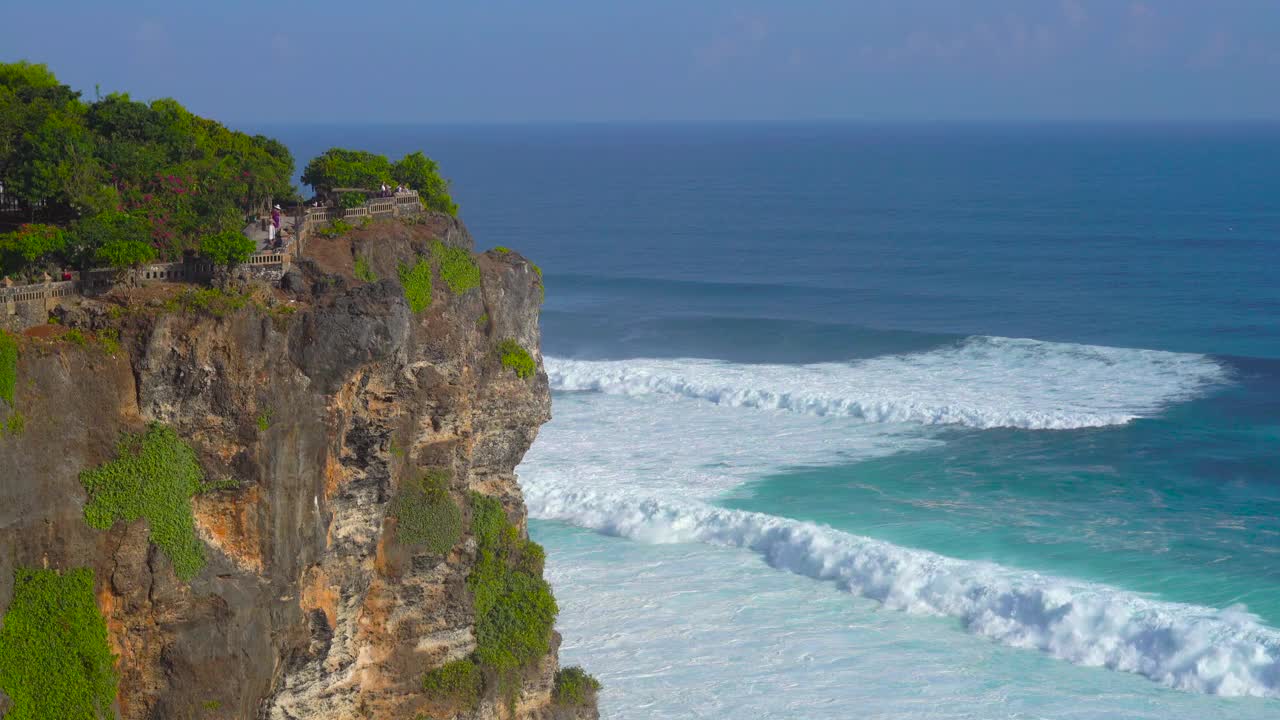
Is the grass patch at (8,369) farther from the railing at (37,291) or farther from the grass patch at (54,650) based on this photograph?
the grass patch at (54,650)

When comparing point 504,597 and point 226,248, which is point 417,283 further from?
point 504,597

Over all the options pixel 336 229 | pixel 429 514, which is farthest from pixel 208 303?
pixel 429 514

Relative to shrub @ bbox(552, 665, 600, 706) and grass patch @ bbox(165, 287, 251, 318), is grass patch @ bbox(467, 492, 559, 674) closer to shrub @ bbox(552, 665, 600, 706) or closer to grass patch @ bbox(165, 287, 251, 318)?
shrub @ bbox(552, 665, 600, 706)

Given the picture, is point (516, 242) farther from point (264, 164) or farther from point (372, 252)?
point (372, 252)

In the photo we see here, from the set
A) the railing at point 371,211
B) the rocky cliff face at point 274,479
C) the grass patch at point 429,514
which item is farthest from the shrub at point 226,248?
the grass patch at point 429,514

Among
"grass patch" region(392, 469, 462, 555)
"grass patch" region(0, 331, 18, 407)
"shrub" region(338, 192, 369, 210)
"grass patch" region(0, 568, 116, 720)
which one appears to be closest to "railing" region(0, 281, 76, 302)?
"grass patch" region(0, 331, 18, 407)

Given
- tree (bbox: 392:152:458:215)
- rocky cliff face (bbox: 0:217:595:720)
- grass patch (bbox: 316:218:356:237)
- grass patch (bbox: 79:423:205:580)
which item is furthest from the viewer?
tree (bbox: 392:152:458:215)
